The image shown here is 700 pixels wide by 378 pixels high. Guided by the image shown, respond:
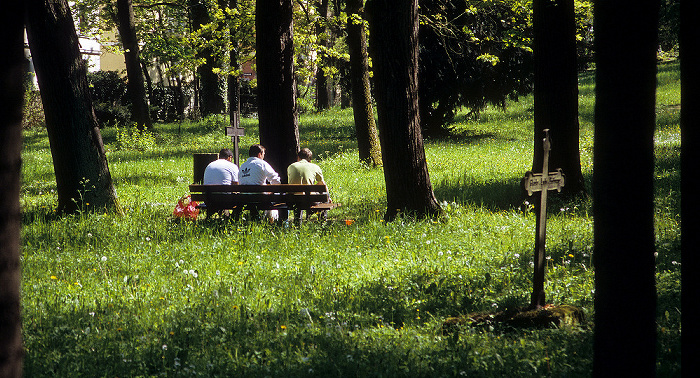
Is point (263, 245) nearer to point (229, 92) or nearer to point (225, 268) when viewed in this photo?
point (225, 268)

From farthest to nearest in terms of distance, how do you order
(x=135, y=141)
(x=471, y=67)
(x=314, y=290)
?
(x=471, y=67)
(x=135, y=141)
(x=314, y=290)

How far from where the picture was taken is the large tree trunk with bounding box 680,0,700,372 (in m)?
3.52

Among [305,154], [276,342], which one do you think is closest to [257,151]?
[305,154]

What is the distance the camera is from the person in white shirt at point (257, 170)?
1027 cm

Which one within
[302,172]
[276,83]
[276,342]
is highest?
[276,83]

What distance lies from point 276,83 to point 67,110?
3347 millimetres

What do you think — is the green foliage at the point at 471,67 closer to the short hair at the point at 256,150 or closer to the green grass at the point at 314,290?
the green grass at the point at 314,290

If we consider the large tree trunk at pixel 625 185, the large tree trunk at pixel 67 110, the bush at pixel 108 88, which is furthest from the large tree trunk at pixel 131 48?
the large tree trunk at pixel 625 185

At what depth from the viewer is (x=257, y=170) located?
10266 millimetres

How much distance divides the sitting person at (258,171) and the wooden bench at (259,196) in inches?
27.0

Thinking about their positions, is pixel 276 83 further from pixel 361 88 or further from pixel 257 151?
pixel 361 88

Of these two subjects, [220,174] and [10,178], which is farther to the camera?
[220,174]

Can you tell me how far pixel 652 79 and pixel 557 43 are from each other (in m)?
7.56

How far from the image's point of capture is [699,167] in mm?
3486
